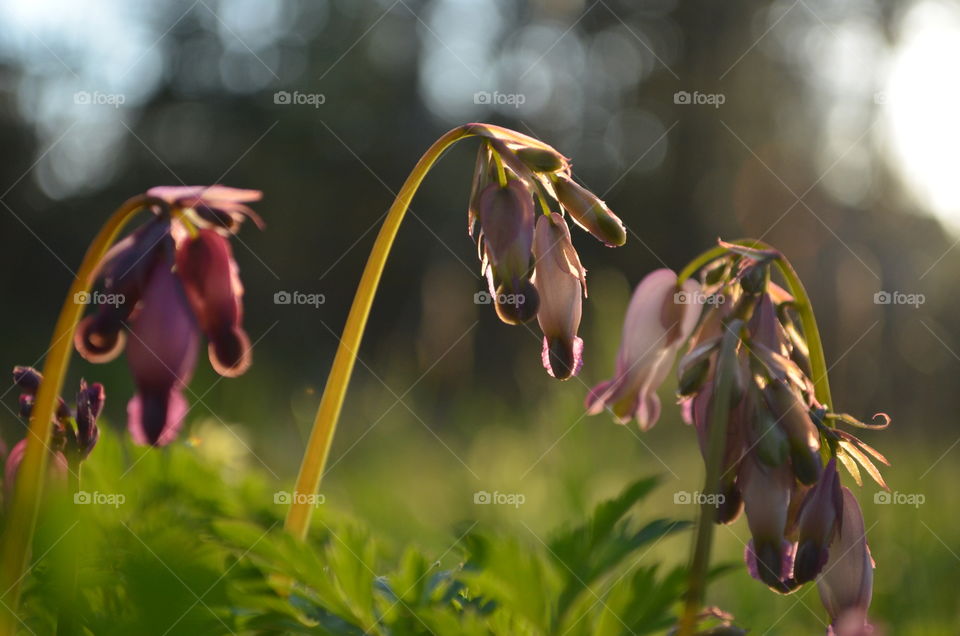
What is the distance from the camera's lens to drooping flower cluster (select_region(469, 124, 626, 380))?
986 millimetres

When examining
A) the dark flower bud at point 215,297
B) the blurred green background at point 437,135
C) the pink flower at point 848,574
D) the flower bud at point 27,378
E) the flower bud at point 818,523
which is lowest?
the pink flower at point 848,574

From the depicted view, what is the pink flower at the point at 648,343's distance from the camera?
117 cm

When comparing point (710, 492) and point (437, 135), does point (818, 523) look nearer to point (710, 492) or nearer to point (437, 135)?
point (710, 492)

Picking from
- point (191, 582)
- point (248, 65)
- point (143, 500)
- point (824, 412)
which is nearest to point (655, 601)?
point (824, 412)

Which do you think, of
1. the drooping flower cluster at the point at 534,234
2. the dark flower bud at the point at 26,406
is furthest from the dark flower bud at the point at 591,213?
the dark flower bud at the point at 26,406

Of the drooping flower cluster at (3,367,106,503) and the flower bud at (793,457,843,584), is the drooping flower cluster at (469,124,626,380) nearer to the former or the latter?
the flower bud at (793,457,843,584)

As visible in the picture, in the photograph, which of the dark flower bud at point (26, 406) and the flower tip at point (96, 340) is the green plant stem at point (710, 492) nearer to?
the flower tip at point (96, 340)

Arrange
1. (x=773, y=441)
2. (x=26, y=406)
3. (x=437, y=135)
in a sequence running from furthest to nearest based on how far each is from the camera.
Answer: (x=437, y=135), (x=26, y=406), (x=773, y=441)

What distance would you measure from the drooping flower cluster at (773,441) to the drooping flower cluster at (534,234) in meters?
0.15

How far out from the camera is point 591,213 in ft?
3.24

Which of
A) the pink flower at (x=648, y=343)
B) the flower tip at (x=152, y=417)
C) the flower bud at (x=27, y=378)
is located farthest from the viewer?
the pink flower at (x=648, y=343)

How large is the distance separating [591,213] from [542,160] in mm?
87

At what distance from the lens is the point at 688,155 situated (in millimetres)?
11414

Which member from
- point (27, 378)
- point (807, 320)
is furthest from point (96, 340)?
point (807, 320)
